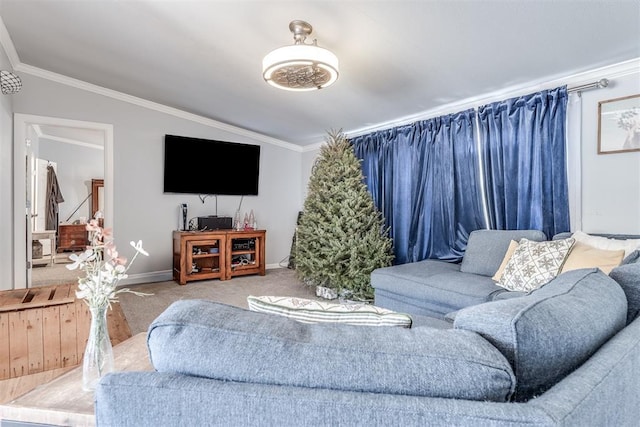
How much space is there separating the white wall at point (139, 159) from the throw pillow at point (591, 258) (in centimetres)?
419

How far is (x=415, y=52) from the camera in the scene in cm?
259

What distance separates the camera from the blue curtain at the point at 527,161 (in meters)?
2.81

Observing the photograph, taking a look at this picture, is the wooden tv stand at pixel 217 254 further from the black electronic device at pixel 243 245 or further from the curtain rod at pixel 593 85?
the curtain rod at pixel 593 85

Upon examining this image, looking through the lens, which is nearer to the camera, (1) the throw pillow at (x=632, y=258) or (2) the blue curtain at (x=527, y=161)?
(1) the throw pillow at (x=632, y=258)

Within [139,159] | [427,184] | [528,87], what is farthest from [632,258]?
[139,159]

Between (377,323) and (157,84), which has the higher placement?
(157,84)

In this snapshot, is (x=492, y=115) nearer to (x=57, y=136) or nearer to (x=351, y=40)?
(x=351, y=40)

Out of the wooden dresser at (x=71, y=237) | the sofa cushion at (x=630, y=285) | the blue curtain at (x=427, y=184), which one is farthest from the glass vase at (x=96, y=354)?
the wooden dresser at (x=71, y=237)

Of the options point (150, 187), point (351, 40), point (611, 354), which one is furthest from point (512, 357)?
point (150, 187)

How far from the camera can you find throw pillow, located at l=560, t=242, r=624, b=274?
6.82 feet

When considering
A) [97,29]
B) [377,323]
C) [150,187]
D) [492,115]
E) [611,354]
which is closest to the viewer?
[611,354]

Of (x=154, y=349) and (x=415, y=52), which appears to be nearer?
(x=154, y=349)

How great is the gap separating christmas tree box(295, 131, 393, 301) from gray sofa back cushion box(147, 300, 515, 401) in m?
2.91

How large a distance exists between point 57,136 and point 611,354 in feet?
30.2
